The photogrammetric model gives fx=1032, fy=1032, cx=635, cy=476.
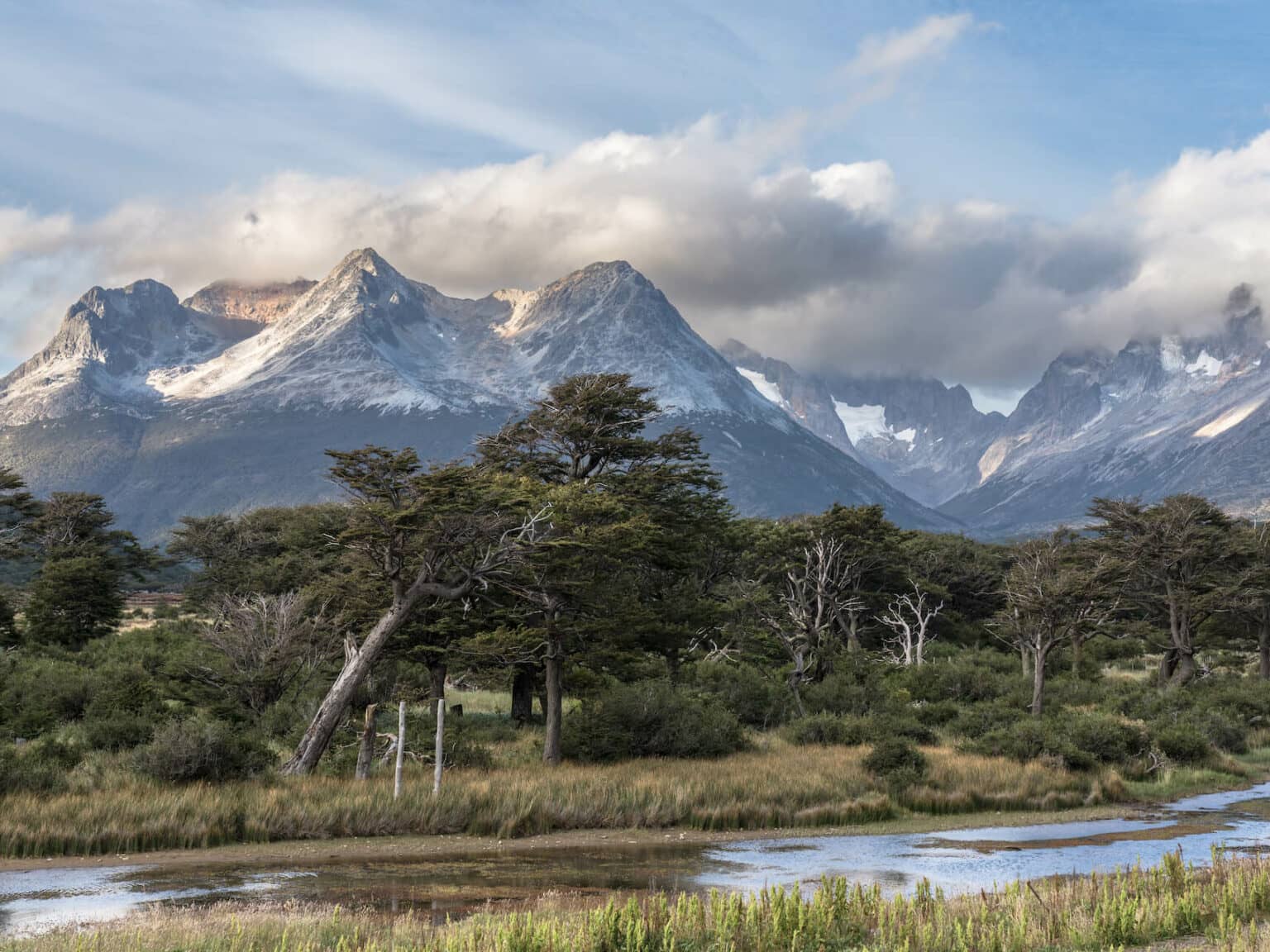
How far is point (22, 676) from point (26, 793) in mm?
21599

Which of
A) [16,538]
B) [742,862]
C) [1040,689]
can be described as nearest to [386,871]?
[742,862]

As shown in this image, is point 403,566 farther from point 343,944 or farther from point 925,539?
point 925,539

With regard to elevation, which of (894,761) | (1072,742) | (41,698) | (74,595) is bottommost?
(894,761)

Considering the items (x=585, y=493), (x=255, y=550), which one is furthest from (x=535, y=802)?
(x=255, y=550)

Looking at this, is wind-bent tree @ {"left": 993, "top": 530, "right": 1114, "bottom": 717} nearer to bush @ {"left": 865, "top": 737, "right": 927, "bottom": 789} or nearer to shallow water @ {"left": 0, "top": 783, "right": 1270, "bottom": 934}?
bush @ {"left": 865, "top": 737, "right": 927, "bottom": 789}

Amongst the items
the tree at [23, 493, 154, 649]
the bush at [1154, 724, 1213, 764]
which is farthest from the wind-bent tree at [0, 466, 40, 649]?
the bush at [1154, 724, 1213, 764]

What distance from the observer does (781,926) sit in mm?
13453

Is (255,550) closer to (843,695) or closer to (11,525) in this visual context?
(11,525)

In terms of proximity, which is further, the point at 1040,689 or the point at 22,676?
the point at 1040,689

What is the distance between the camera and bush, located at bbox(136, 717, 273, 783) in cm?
2492

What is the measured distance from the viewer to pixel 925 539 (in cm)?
9469

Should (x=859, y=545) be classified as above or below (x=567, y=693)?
above

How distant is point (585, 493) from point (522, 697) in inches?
475

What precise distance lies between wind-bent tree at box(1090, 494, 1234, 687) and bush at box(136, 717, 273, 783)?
150 ft
